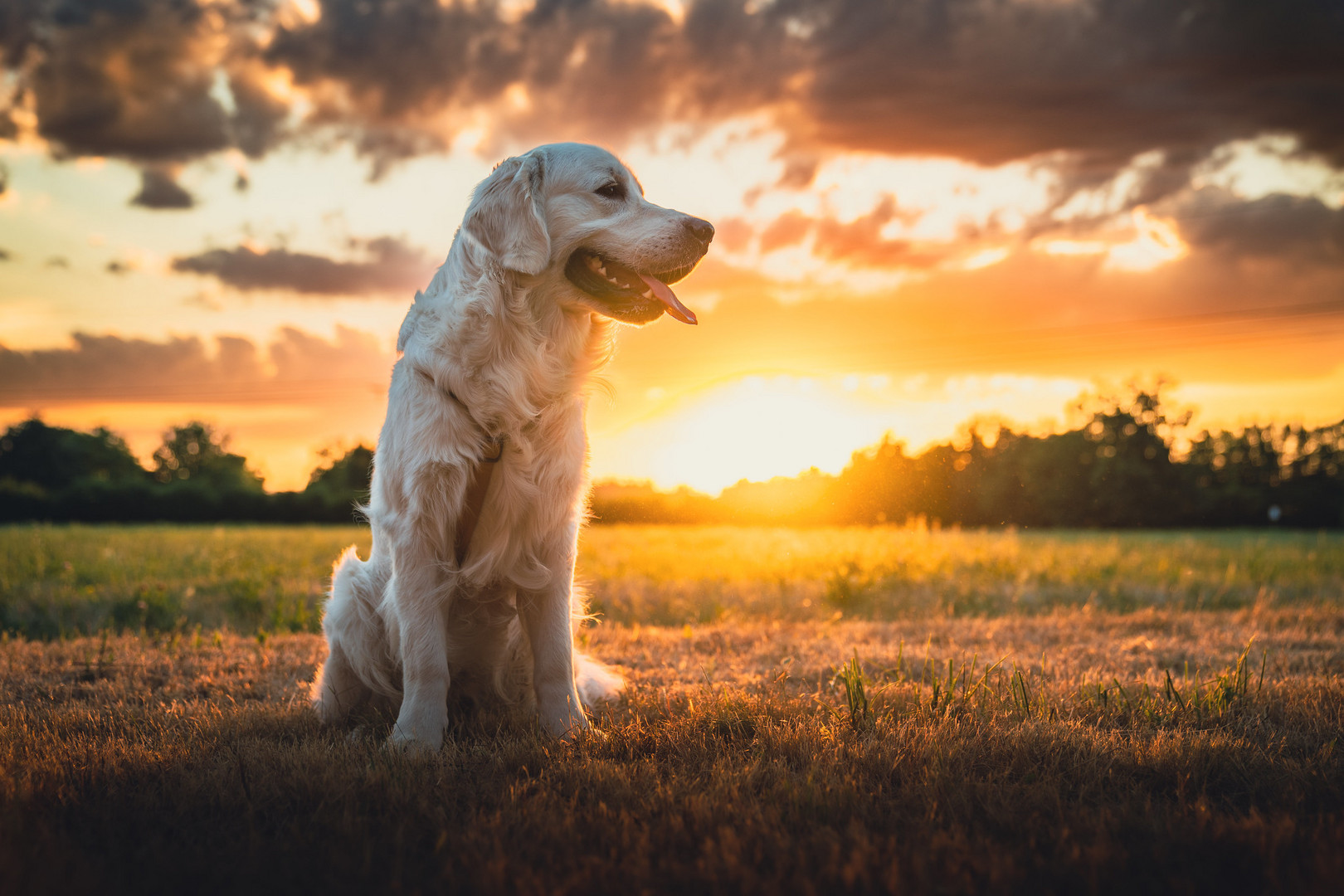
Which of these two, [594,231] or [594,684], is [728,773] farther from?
Result: [594,231]

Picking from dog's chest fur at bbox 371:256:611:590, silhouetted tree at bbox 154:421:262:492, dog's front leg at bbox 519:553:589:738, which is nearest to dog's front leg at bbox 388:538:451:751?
dog's chest fur at bbox 371:256:611:590

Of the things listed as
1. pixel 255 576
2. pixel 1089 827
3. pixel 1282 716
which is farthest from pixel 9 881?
pixel 255 576

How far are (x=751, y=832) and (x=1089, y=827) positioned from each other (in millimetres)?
966

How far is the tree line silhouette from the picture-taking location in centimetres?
3447

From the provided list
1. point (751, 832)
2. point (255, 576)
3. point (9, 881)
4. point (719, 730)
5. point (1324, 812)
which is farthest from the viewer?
point (255, 576)

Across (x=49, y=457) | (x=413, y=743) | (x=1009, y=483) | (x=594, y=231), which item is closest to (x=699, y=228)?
(x=594, y=231)

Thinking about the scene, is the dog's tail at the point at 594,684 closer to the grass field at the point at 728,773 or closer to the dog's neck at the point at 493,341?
the grass field at the point at 728,773

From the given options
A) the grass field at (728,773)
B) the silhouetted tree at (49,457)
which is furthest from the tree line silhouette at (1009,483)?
the grass field at (728,773)

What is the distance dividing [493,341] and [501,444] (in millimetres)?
427

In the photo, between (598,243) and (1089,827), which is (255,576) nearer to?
(598,243)

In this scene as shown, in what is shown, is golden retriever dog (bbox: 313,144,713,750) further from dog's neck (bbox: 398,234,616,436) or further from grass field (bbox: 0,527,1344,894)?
grass field (bbox: 0,527,1344,894)

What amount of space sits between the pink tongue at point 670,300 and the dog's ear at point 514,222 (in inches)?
18.1

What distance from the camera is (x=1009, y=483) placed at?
4022 centimetres

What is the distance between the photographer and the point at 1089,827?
85.4 inches
